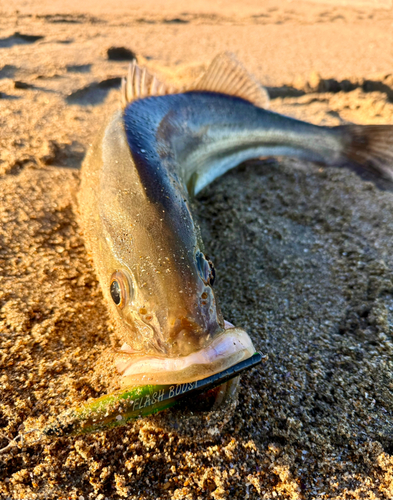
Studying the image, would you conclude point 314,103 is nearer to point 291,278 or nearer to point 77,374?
point 291,278

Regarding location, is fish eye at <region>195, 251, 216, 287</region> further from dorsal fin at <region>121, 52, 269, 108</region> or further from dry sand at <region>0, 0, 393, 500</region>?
dorsal fin at <region>121, 52, 269, 108</region>

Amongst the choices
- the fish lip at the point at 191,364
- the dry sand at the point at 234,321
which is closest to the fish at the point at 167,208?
the fish lip at the point at 191,364

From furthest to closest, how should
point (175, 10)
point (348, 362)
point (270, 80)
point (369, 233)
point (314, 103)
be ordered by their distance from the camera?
point (175, 10) → point (270, 80) → point (314, 103) → point (369, 233) → point (348, 362)

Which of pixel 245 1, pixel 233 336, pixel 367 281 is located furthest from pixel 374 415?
pixel 245 1

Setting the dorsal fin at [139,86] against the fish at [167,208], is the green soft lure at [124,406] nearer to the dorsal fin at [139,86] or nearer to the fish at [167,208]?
the fish at [167,208]

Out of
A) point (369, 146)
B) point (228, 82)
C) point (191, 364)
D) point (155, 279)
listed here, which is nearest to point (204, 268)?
point (155, 279)
